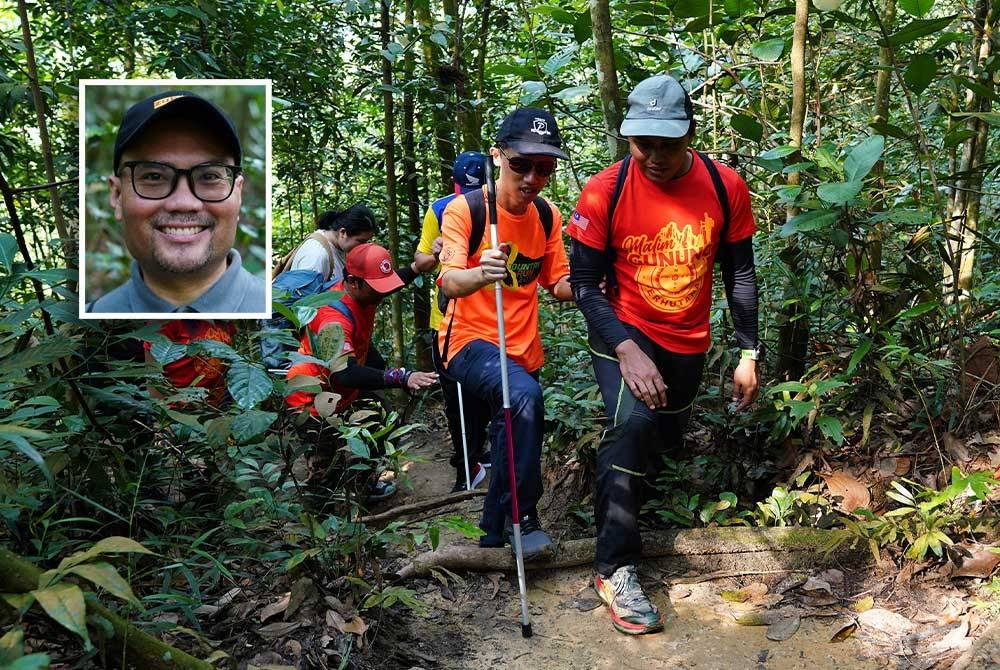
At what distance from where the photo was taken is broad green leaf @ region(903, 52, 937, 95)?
12.2ft

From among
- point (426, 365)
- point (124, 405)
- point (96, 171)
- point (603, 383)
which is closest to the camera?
point (96, 171)

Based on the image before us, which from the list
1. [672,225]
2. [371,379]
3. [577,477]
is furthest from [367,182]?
[672,225]

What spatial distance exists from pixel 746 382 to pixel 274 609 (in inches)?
96.3

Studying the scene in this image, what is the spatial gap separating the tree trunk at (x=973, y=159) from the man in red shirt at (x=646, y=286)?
3.31ft

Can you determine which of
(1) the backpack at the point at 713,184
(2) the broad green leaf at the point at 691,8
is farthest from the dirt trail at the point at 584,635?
(2) the broad green leaf at the point at 691,8

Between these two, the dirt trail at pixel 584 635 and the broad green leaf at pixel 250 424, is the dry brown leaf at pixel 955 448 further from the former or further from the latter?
the broad green leaf at pixel 250 424

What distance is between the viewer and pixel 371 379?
5.08 m

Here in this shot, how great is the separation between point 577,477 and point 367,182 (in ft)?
19.6

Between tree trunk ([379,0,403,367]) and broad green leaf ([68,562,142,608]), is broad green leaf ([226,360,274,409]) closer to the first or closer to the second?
broad green leaf ([68,562,142,608])

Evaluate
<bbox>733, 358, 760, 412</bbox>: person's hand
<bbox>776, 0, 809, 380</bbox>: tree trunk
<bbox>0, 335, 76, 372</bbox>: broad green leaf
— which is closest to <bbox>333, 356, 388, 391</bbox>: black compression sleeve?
<bbox>733, 358, 760, 412</bbox>: person's hand

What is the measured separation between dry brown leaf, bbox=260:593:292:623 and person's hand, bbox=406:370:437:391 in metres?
1.88

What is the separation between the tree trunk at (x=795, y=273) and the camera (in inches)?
167

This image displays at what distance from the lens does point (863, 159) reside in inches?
139

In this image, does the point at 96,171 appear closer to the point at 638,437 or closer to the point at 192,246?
the point at 192,246
